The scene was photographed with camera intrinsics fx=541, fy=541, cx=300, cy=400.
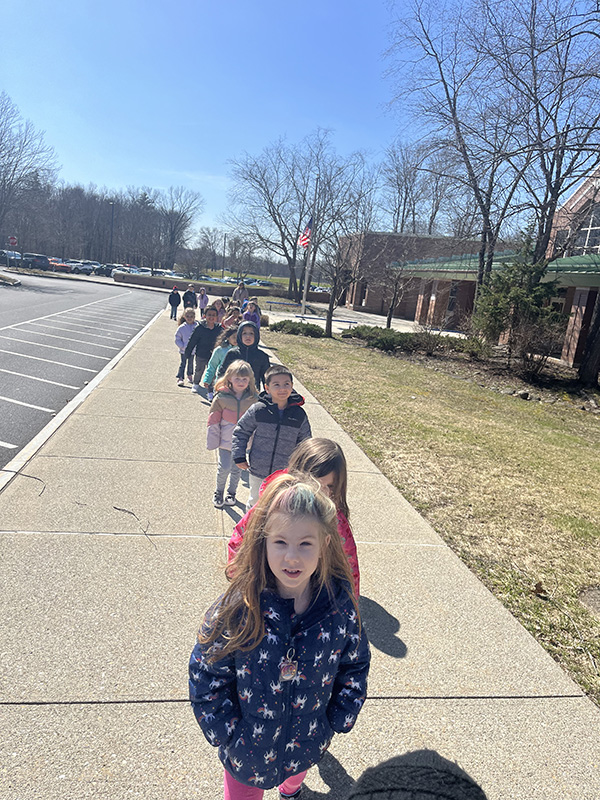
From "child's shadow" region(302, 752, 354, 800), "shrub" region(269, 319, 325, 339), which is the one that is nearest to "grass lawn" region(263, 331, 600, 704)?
"child's shadow" region(302, 752, 354, 800)

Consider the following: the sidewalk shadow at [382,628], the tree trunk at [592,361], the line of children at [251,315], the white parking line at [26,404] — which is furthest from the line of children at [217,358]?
the tree trunk at [592,361]

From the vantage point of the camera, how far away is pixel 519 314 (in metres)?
15.6

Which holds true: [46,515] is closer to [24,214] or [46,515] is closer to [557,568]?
[557,568]

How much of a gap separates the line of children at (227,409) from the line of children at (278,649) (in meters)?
3.08

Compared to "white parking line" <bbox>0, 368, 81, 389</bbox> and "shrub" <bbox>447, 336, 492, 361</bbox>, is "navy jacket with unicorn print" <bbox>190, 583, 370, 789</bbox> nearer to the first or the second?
"white parking line" <bbox>0, 368, 81, 389</bbox>

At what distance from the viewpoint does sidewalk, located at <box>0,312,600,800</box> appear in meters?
2.28

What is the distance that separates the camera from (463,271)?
26.6 meters

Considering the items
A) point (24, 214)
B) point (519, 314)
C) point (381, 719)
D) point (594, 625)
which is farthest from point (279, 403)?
point (24, 214)

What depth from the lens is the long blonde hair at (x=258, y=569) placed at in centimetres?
169

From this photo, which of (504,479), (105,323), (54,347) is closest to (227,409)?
(504,479)

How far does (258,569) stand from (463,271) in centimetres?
2706

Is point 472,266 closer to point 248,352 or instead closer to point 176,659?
point 248,352

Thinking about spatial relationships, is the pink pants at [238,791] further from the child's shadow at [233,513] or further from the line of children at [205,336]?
the line of children at [205,336]

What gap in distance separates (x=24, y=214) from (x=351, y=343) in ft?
212
